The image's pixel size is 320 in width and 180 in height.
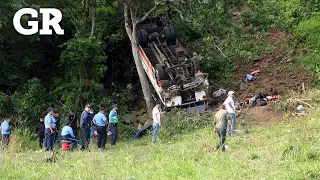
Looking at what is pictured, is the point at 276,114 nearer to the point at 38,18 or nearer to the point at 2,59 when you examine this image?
the point at 38,18

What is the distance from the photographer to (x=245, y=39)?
2436 centimetres

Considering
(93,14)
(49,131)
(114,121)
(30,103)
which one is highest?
(93,14)

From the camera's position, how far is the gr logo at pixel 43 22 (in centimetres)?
1977

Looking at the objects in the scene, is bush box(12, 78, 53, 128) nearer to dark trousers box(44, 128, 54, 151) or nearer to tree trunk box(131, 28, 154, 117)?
tree trunk box(131, 28, 154, 117)

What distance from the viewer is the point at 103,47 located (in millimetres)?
22656

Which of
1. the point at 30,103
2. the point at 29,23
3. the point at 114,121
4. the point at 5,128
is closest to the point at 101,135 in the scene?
the point at 114,121

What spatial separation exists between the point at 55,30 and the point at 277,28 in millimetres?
11571

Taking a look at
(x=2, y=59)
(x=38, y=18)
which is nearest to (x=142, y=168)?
(x=38, y=18)

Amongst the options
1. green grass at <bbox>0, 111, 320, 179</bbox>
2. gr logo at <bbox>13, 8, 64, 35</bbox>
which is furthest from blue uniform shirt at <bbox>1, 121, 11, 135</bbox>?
gr logo at <bbox>13, 8, 64, 35</bbox>

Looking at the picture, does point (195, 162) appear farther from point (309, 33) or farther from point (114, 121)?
point (309, 33)

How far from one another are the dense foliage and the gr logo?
0.28 m

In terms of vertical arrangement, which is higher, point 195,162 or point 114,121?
point 114,121

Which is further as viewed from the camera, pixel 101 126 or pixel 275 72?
pixel 275 72

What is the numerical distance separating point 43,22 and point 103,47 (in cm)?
294
